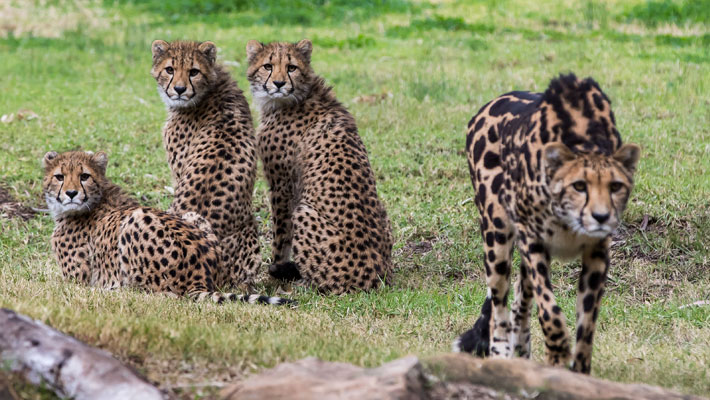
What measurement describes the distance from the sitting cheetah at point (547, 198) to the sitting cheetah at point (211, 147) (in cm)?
190

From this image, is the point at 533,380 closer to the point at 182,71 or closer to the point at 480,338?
the point at 480,338

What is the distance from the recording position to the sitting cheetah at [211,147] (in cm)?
604

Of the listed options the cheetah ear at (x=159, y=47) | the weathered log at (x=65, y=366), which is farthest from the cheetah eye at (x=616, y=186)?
the cheetah ear at (x=159, y=47)

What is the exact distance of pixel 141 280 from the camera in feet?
17.8

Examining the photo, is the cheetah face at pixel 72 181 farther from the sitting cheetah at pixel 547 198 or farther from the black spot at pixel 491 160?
the black spot at pixel 491 160

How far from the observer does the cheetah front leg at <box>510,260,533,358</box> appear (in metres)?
4.50

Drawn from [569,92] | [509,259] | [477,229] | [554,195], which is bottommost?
[477,229]

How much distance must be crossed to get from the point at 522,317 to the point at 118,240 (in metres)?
2.52

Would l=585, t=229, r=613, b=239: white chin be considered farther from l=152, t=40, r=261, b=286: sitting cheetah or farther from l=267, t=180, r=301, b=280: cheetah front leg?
l=267, t=180, r=301, b=280: cheetah front leg

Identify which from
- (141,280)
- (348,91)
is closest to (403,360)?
(141,280)

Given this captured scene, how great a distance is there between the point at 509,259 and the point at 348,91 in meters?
6.72

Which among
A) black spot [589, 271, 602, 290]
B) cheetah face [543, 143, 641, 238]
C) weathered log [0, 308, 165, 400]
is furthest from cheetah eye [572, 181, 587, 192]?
weathered log [0, 308, 165, 400]

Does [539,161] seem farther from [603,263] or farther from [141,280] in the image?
[141,280]

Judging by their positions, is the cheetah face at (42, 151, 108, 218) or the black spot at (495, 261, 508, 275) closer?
the black spot at (495, 261, 508, 275)
